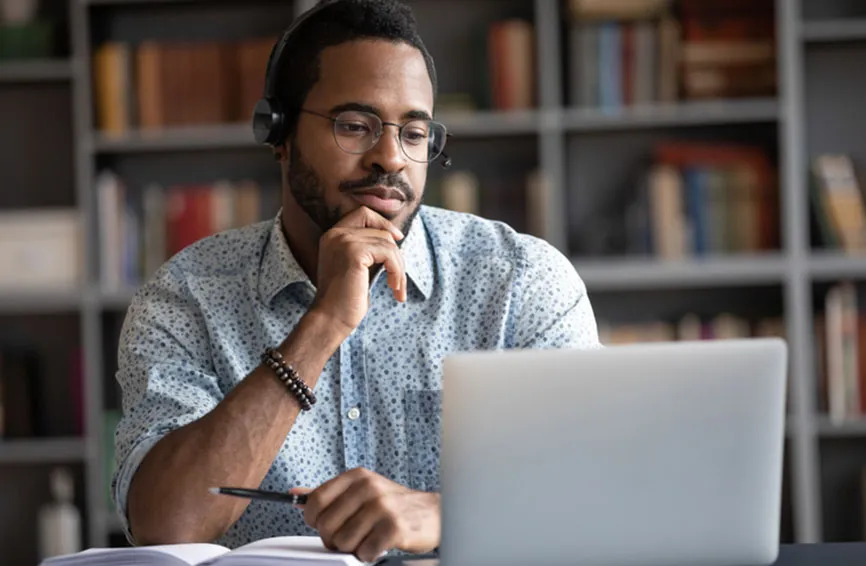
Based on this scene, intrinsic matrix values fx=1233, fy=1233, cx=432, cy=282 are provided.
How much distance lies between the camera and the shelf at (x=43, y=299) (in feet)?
11.2

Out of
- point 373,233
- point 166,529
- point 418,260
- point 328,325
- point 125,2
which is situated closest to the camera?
point 166,529

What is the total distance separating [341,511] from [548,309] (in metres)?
0.60

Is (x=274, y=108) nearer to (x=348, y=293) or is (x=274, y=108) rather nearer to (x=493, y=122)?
(x=348, y=293)

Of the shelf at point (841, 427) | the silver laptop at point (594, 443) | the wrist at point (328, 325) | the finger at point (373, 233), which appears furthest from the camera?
the shelf at point (841, 427)

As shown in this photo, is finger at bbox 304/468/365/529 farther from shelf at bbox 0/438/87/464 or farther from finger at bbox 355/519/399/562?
shelf at bbox 0/438/87/464

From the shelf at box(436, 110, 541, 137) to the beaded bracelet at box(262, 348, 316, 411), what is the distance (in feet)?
6.19

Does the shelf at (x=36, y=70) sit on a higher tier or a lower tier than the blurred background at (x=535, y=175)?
higher

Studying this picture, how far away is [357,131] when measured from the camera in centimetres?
174

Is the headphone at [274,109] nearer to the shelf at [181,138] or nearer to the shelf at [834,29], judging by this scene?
the shelf at [181,138]

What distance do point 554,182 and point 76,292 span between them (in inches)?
53.2

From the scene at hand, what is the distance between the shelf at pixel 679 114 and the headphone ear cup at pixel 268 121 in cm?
164

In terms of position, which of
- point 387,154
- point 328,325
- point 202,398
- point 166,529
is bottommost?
point 166,529

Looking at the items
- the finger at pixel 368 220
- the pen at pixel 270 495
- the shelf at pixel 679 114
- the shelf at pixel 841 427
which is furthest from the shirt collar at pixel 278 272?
the shelf at pixel 841 427

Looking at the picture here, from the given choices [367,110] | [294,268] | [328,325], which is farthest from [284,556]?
[367,110]
